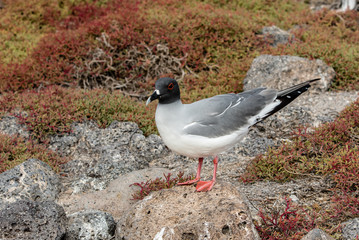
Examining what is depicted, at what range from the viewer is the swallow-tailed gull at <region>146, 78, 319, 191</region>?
13.3ft

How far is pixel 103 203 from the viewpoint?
534cm

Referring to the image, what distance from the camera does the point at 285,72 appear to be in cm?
810

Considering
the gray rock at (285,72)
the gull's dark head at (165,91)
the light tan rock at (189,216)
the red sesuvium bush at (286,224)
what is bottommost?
the gray rock at (285,72)

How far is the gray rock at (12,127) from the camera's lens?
6719 millimetres

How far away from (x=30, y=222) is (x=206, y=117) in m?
2.10

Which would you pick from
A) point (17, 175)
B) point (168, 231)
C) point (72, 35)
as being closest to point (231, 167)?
point (168, 231)

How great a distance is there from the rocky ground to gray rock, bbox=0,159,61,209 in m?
0.01

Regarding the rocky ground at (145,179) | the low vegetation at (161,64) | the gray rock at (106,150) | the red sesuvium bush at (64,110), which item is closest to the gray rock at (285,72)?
the rocky ground at (145,179)

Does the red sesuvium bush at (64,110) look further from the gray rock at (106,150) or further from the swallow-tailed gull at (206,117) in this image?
the swallow-tailed gull at (206,117)

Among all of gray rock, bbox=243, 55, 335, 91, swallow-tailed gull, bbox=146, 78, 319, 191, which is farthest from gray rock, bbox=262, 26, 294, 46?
swallow-tailed gull, bbox=146, 78, 319, 191

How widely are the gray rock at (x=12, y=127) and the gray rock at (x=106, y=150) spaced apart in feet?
1.76

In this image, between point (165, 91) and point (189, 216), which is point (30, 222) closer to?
point (189, 216)

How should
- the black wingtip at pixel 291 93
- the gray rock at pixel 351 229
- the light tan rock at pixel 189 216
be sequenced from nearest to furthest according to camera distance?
the light tan rock at pixel 189 216, the gray rock at pixel 351 229, the black wingtip at pixel 291 93

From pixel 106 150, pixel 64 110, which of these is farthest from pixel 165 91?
pixel 64 110
